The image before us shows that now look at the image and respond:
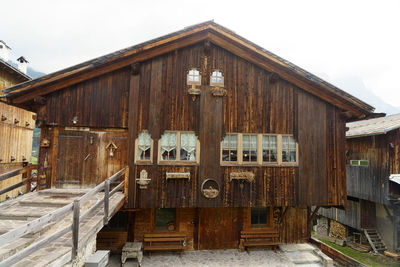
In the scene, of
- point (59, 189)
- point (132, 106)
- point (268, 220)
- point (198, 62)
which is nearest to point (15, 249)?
point (59, 189)

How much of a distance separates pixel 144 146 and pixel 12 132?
43.6ft

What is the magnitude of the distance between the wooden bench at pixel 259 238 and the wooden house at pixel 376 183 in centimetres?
858

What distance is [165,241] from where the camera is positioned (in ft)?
29.3

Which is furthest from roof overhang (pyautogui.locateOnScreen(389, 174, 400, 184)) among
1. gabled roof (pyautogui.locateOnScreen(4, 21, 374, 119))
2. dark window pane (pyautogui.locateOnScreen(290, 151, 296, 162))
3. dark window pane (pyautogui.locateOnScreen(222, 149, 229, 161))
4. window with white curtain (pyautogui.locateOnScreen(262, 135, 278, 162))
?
dark window pane (pyautogui.locateOnScreen(222, 149, 229, 161))

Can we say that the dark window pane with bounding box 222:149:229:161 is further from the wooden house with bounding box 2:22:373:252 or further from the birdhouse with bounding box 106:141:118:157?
the birdhouse with bounding box 106:141:118:157

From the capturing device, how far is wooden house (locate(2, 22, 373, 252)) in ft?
25.4

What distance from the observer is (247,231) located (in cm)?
949

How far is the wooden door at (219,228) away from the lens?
935cm

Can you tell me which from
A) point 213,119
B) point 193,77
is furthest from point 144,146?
point 193,77

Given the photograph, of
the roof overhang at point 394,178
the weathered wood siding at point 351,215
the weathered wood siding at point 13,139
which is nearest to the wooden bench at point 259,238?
the roof overhang at point 394,178

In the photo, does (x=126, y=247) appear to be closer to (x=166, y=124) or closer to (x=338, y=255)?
(x=166, y=124)

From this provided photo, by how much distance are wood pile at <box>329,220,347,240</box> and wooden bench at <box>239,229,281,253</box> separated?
12.0 meters

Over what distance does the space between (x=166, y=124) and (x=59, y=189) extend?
4492 mm

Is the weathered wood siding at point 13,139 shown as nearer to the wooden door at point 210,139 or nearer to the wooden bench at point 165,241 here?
the wooden bench at point 165,241
